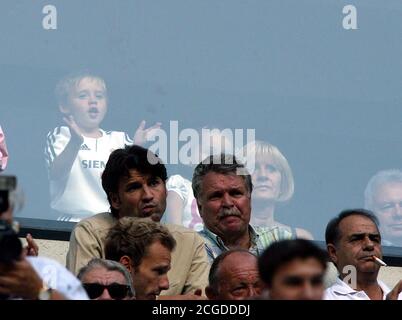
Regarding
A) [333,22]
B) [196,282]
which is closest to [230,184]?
[196,282]

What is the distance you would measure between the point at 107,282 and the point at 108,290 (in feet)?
0.11

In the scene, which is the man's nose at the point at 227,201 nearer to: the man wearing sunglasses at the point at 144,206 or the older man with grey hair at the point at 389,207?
the man wearing sunglasses at the point at 144,206

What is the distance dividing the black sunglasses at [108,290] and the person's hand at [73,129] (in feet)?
6.79

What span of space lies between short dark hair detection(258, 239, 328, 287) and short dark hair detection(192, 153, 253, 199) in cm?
246

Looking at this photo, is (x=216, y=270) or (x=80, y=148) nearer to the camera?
(x=216, y=270)

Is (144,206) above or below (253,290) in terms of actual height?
above

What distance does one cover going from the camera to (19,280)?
15.8ft

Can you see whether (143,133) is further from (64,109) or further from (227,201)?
(227,201)

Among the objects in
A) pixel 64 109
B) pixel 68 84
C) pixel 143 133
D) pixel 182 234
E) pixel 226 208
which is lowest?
pixel 182 234

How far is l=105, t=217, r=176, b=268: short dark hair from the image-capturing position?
655cm

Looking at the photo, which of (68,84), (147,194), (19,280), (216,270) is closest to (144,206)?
(147,194)

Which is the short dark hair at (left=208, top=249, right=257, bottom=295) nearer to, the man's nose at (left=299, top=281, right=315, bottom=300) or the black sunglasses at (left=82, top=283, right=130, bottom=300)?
the black sunglasses at (left=82, top=283, right=130, bottom=300)

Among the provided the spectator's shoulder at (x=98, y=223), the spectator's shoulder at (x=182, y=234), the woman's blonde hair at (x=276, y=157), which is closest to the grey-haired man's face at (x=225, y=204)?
the spectator's shoulder at (x=182, y=234)

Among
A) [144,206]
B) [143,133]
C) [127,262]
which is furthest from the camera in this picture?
[143,133]
